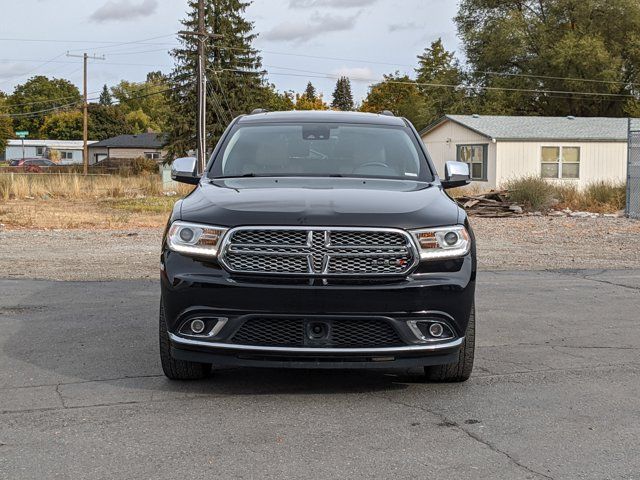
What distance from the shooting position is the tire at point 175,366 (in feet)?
18.1

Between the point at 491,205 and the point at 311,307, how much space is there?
70.6 ft

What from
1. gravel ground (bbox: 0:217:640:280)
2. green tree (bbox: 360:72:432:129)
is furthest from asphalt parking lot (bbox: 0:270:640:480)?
green tree (bbox: 360:72:432:129)

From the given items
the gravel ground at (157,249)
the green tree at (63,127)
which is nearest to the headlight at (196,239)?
the gravel ground at (157,249)

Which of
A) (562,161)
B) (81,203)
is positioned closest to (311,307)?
(81,203)

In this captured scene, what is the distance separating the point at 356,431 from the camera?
4.71 meters

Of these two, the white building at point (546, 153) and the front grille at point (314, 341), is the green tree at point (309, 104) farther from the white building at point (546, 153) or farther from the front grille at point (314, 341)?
the front grille at point (314, 341)

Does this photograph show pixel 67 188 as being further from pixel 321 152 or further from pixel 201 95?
pixel 321 152

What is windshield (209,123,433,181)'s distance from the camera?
657 cm

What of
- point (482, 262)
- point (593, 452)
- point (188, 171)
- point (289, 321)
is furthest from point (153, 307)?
point (482, 262)

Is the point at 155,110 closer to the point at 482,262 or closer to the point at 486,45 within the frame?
the point at 486,45

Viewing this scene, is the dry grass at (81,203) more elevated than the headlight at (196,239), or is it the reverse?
the headlight at (196,239)

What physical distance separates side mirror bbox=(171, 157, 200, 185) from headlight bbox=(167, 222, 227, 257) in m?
1.39

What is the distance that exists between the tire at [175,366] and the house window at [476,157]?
109ft

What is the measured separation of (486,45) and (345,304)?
54011mm
